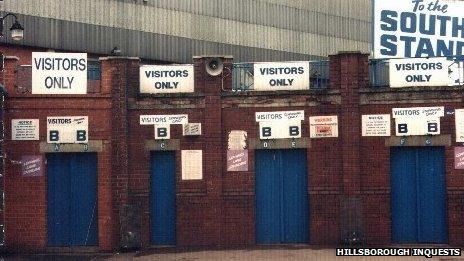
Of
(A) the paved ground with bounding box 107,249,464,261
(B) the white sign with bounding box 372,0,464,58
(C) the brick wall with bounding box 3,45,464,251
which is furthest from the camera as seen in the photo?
(B) the white sign with bounding box 372,0,464,58

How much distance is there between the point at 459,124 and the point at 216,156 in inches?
288

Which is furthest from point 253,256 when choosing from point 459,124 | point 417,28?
point 417,28

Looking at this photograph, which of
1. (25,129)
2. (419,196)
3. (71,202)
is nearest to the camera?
(419,196)

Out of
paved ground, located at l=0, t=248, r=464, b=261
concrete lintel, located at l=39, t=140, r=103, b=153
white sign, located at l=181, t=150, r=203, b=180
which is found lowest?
paved ground, located at l=0, t=248, r=464, b=261

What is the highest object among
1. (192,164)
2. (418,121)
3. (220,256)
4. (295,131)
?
(418,121)

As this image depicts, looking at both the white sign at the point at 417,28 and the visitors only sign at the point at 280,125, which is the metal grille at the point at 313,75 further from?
the white sign at the point at 417,28

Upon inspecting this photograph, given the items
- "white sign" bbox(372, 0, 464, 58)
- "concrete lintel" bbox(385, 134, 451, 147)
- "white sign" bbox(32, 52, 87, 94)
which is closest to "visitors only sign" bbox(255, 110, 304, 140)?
"concrete lintel" bbox(385, 134, 451, 147)

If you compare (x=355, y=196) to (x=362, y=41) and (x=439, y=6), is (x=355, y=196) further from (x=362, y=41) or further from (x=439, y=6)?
(x=362, y=41)

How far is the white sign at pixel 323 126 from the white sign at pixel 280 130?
1.30ft

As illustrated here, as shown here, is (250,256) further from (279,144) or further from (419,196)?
(419,196)

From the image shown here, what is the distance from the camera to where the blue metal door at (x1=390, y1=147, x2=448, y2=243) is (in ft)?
63.5

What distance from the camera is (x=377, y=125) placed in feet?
64.0

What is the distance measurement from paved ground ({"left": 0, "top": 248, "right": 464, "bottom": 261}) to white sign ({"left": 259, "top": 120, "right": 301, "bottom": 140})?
3419 millimetres

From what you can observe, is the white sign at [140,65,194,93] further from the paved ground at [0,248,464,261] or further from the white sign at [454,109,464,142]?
the white sign at [454,109,464,142]
